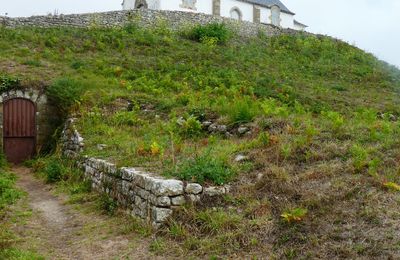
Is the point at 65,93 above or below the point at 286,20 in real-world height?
below

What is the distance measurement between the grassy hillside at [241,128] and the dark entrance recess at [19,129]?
0.87 metres

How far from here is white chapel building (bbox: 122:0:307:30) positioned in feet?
93.2

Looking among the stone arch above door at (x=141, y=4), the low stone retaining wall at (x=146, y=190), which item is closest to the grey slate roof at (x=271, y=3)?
the stone arch above door at (x=141, y=4)

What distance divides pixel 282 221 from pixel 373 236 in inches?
41.5

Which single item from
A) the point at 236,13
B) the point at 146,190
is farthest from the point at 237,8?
the point at 146,190

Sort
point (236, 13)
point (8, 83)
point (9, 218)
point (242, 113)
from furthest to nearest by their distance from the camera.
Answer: point (236, 13) → point (8, 83) → point (242, 113) → point (9, 218)

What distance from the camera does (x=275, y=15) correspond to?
35094 mm

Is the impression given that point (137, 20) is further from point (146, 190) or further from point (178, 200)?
point (178, 200)

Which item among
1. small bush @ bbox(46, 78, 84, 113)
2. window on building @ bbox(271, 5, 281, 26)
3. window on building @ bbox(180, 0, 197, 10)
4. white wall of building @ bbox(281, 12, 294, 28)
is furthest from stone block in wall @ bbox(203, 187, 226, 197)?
white wall of building @ bbox(281, 12, 294, 28)

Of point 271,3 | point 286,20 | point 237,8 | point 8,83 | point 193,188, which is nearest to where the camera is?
point 193,188

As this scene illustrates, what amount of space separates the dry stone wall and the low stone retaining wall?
14.9 m

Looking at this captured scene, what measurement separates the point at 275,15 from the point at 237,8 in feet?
13.0

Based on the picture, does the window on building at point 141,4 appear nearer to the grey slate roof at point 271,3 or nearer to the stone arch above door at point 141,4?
the stone arch above door at point 141,4

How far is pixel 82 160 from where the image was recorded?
932 centimetres
